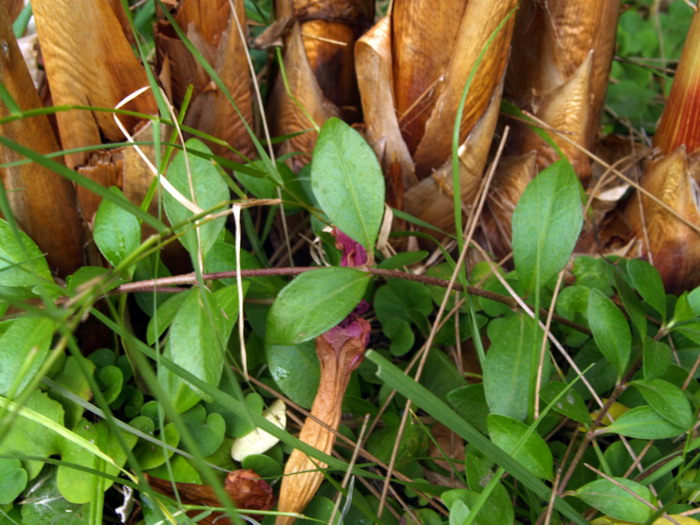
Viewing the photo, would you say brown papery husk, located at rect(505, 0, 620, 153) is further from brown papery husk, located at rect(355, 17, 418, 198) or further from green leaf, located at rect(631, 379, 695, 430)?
green leaf, located at rect(631, 379, 695, 430)

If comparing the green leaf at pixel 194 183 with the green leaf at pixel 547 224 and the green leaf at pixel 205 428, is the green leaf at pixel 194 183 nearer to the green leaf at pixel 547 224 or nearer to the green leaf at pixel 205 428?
the green leaf at pixel 205 428

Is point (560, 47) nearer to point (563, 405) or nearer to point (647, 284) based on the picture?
point (647, 284)

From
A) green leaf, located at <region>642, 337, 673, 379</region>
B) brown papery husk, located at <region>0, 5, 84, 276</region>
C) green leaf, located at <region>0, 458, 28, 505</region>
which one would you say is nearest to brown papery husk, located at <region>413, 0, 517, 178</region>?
green leaf, located at <region>642, 337, 673, 379</region>

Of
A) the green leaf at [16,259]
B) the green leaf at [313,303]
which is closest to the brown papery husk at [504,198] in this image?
the green leaf at [313,303]

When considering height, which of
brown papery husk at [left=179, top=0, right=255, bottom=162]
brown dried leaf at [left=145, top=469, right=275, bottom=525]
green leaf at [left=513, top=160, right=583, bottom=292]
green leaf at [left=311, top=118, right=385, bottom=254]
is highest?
brown papery husk at [left=179, top=0, right=255, bottom=162]

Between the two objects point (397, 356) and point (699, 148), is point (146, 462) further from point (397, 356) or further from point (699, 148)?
point (699, 148)

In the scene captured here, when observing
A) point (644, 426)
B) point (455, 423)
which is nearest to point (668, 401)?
point (644, 426)
